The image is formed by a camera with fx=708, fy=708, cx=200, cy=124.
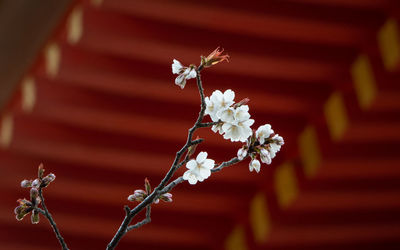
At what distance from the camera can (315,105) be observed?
2.63m

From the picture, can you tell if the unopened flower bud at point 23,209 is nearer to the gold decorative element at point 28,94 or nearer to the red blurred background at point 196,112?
the red blurred background at point 196,112

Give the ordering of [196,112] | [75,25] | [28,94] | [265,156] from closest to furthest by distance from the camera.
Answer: [265,156], [75,25], [28,94], [196,112]

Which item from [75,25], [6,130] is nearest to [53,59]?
[75,25]

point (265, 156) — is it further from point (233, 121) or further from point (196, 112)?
point (196, 112)

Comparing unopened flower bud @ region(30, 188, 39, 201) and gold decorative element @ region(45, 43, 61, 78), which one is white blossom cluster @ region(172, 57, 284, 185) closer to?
unopened flower bud @ region(30, 188, 39, 201)

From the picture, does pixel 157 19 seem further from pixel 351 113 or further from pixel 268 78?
pixel 351 113

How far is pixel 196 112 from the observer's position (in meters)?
2.70

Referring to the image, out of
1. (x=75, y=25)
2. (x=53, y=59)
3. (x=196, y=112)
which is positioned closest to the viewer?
(x=75, y=25)

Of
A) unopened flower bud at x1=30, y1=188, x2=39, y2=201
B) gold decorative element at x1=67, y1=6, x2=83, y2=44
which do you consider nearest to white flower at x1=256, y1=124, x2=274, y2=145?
unopened flower bud at x1=30, y1=188, x2=39, y2=201

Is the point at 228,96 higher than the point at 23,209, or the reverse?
the point at 228,96

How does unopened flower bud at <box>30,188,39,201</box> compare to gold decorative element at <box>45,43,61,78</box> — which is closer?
unopened flower bud at <box>30,188,39,201</box>

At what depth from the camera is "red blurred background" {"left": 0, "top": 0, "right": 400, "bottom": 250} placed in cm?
226

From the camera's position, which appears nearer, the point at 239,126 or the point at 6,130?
the point at 239,126

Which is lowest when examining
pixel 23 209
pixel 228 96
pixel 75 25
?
pixel 23 209
